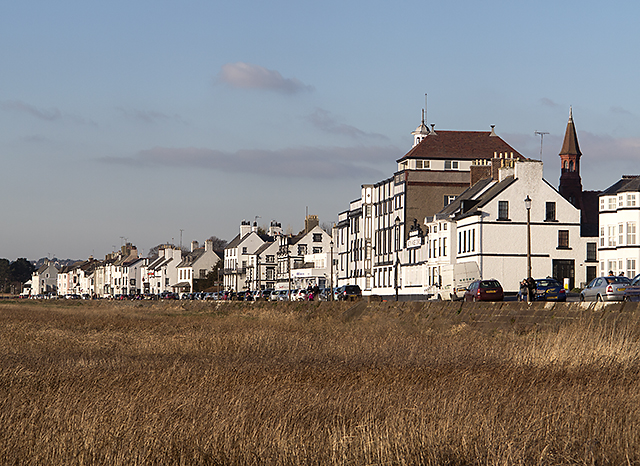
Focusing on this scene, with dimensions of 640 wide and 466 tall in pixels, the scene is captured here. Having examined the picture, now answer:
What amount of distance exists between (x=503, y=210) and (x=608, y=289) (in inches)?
1451

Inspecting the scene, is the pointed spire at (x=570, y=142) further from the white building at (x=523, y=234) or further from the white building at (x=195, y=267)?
the white building at (x=195, y=267)

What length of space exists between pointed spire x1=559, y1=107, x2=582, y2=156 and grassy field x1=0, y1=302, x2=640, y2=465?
87683 millimetres

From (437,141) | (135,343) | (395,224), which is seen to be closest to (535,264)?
(395,224)

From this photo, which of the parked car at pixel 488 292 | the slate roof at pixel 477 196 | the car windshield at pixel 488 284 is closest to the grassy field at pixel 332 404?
the parked car at pixel 488 292

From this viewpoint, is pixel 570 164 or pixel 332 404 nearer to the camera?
pixel 332 404

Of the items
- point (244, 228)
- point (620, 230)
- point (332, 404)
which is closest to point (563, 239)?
point (620, 230)

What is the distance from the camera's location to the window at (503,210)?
7194 cm

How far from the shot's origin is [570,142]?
4166 inches

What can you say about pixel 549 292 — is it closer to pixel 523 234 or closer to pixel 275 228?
pixel 523 234

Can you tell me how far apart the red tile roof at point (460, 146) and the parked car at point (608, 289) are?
57.1 m

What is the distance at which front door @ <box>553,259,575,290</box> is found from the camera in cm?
7219

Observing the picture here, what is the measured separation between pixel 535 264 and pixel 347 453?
2570 inches

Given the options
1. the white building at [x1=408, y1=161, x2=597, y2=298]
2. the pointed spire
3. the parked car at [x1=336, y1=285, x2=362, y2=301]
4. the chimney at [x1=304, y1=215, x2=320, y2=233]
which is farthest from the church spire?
the chimney at [x1=304, y1=215, x2=320, y2=233]

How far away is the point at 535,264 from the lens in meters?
71.8
